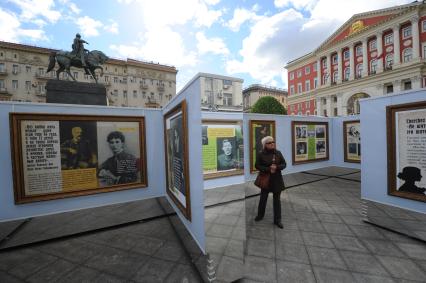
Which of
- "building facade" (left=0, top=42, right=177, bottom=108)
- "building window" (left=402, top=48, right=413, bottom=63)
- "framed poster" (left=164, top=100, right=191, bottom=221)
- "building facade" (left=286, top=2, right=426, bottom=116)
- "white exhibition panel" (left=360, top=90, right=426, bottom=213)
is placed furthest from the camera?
"building facade" (left=0, top=42, right=177, bottom=108)

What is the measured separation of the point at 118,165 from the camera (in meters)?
4.82

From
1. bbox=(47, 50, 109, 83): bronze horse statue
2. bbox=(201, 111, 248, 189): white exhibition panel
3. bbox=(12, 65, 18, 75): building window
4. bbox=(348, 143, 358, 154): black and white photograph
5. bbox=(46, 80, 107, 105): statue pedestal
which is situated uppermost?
bbox=(12, 65, 18, 75): building window

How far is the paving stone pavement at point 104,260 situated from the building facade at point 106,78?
4144 centimetres

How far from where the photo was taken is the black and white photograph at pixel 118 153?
15.3 ft

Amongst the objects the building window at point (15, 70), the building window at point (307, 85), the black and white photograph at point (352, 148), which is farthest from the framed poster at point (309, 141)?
the building window at point (15, 70)

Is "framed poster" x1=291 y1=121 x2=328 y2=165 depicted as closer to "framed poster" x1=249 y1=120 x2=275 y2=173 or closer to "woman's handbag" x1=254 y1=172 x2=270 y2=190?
"framed poster" x1=249 y1=120 x2=275 y2=173

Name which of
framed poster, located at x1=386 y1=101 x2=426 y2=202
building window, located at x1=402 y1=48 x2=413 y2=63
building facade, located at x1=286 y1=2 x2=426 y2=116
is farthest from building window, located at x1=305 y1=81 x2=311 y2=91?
framed poster, located at x1=386 y1=101 x2=426 y2=202

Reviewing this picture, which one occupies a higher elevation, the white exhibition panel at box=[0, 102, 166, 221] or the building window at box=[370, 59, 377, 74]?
the building window at box=[370, 59, 377, 74]

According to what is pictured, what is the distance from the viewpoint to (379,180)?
3926 millimetres

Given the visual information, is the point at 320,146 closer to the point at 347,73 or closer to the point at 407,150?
the point at 407,150

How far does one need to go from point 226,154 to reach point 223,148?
167mm

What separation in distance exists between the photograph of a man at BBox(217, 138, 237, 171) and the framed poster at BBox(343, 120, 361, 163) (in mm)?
8515

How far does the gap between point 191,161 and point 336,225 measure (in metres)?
3.41

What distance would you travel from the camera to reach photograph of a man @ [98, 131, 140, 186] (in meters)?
4.70
